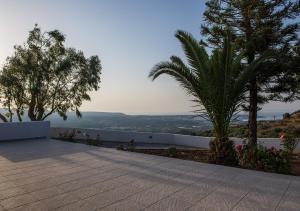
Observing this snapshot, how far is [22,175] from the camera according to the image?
5.36m

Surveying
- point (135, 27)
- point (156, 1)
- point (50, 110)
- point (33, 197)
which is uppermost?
point (156, 1)

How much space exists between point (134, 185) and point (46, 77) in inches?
459

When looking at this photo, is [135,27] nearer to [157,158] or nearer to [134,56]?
Answer: [134,56]

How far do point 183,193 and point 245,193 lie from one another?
3.06ft

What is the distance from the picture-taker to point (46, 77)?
1497cm

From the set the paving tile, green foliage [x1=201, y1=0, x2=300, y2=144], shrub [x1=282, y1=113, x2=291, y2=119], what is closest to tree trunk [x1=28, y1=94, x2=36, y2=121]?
green foliage [x1=201, y1=0, x2=300, y2=144]

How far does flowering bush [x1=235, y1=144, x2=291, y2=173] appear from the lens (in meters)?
6.14

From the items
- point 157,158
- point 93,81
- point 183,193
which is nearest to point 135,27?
point 93,81

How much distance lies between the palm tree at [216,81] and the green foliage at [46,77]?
8.98 meters

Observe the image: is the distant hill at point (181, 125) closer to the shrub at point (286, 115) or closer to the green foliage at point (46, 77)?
the shrub at point (286, 115)

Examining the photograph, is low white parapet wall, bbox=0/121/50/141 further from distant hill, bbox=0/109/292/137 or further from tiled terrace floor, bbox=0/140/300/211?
distant hill, bbox=0/109/292/137

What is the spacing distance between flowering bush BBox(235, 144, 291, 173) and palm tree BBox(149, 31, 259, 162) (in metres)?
0.35

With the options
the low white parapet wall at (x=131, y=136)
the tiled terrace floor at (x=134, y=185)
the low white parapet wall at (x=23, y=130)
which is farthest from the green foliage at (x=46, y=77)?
the tiled terrace floor at (x=134, y=185)

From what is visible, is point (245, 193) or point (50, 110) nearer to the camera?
point (245, 193)
